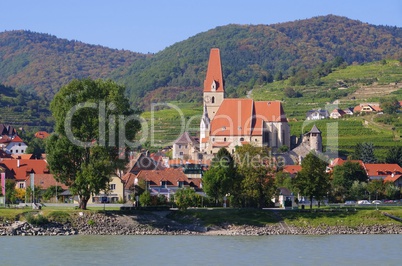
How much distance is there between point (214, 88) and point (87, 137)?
58040 mm

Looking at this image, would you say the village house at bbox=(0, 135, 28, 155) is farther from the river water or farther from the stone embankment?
the river water

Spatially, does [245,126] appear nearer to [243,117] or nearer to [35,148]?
[243,117]

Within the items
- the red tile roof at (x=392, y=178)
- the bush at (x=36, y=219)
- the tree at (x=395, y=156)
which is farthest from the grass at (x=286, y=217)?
the tree at (x=395, y=156)

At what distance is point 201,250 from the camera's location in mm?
45250

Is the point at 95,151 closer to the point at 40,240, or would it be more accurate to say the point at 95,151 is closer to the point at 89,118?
the point at 89,118

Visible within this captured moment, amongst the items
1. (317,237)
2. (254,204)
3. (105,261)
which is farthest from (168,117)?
(105,261)

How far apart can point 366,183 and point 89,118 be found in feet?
117

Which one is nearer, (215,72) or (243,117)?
(243,117)

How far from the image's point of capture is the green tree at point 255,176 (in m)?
62.6

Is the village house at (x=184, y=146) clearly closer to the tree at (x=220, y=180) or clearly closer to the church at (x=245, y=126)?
the church at (x=245, y=126)

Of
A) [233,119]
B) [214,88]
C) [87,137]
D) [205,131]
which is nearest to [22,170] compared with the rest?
[87,137]

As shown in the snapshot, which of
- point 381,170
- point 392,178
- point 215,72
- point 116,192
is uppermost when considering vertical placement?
point 215,72

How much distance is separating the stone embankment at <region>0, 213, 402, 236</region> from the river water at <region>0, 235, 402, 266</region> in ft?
6.19

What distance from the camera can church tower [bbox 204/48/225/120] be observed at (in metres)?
114
